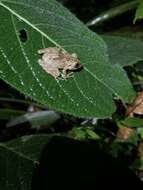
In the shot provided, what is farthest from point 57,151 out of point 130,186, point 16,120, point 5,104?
point 5,104

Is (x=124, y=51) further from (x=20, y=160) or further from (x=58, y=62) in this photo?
(x=20, y=160)

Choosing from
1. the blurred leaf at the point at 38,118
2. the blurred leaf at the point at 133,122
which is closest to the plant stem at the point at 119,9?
the blurred leaf at the point at 38,118

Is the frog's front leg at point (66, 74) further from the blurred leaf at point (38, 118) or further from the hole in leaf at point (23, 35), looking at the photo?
the blurred leaf at point (38, 118)

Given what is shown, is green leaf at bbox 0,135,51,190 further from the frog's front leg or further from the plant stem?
the plant stem

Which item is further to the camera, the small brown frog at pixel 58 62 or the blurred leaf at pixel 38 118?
the blurred leaf at pixel 38 118

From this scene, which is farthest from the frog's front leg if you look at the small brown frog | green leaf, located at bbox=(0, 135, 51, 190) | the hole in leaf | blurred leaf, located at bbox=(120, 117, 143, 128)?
blurred leaf, located at bbox=(120, 117, 143, 128)

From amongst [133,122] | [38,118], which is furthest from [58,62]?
[38,118]

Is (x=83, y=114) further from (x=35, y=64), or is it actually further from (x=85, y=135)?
(x=85, y=135)
